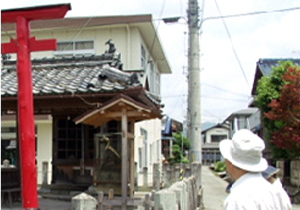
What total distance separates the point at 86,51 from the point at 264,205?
17.5 metres

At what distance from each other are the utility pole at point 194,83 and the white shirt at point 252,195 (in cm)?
1298

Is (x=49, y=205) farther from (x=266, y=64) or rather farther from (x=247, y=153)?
(x=266, y=64)

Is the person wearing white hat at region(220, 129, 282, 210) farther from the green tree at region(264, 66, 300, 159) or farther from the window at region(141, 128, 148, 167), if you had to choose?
the window at region(141, 128, 148, 167)

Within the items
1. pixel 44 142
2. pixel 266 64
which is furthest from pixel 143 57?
pixel 266 64

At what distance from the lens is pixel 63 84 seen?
368 inches

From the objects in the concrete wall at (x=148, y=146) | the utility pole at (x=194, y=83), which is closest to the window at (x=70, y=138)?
the utility pole at (x=194, y=83)

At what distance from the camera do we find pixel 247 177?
A: 2992 millimetres

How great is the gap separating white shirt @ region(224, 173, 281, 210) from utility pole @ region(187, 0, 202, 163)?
1298cm

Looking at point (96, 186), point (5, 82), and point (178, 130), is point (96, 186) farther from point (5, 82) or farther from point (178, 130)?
point (178, 130)

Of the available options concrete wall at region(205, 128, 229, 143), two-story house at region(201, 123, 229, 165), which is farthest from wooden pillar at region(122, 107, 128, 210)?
concrete wall at region(205, 128, 229, 143)

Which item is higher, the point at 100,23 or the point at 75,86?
the point at 100,23

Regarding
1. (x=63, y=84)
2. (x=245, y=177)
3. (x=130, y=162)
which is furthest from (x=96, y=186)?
(x=245, y=177)

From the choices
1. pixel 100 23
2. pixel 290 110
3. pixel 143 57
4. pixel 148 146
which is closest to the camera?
pixel 290 110

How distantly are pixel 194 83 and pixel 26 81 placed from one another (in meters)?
10.2
